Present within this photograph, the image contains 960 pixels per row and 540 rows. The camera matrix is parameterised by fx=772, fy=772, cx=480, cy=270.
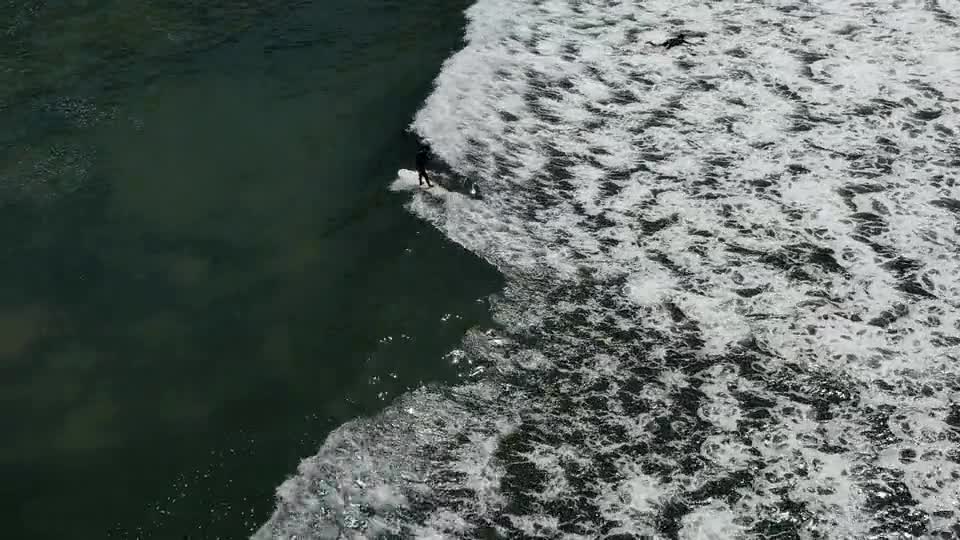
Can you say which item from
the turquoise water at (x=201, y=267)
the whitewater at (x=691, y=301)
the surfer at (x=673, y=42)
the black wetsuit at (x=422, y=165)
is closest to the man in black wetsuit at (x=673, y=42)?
the surfer at (x=673, y=42)

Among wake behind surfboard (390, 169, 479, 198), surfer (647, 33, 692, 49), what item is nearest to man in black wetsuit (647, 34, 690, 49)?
surfer (647, 33, 692, 49)

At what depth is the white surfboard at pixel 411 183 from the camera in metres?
13.8

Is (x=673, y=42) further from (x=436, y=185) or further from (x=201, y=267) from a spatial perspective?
(x=201, y=267)

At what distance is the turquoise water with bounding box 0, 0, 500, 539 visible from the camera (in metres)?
9.70

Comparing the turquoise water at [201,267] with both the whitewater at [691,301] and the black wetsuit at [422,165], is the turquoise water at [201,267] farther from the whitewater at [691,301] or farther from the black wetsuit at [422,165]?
the whitewater at [691,301]

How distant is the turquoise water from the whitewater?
31.5 inches

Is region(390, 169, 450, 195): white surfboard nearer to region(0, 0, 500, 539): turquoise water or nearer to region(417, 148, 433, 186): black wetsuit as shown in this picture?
region(417, 148, 433, 186): black wetsuit

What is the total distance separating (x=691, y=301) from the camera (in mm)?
11688

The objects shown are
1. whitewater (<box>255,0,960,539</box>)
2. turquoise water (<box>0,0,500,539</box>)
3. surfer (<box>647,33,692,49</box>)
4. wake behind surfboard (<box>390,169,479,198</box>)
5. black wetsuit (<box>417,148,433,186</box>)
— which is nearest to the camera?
whitewater (<box>255,0,960,539</box>)

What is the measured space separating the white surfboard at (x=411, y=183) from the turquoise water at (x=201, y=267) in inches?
11.1

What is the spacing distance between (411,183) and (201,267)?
387cm

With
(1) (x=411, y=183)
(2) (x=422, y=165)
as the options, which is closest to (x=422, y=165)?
(2) (x=422, y=165)

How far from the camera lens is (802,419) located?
10.0 m

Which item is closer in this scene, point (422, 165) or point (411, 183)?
point (422, 165)
